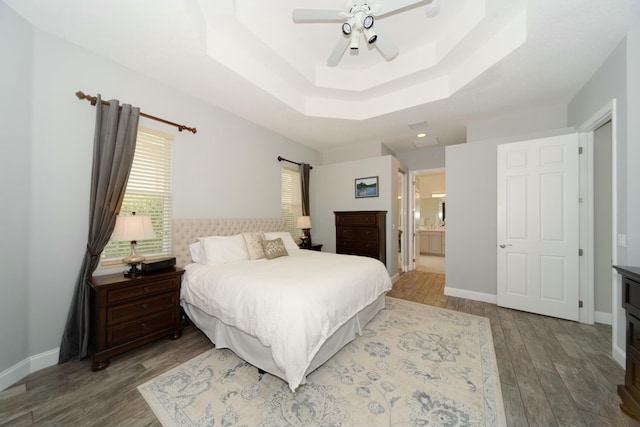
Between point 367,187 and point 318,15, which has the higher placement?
point 318,15

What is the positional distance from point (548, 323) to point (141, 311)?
4.76 m

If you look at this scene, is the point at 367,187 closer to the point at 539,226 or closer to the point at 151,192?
the point at 539,226

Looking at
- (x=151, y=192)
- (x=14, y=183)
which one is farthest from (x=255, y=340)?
(x=14, y=183)

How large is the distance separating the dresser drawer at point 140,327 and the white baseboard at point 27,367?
0.56 meters

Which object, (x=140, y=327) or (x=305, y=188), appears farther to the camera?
(x=305, y=188)

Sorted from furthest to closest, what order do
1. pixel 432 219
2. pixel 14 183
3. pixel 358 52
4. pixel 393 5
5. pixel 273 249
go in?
pixel 432 219 → pixel 273 249 → pixel 358 52 → pixel 14 183 → pixel 393 5

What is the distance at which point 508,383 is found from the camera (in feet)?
6.15

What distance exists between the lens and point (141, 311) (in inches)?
89.8

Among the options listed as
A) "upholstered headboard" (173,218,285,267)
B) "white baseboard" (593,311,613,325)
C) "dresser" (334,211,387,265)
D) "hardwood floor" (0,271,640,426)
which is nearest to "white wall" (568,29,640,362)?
"hardwood floor" (0,271,640,426)

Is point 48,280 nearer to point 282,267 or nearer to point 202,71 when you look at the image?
point 282,267

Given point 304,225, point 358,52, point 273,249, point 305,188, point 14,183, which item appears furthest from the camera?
point 305,188

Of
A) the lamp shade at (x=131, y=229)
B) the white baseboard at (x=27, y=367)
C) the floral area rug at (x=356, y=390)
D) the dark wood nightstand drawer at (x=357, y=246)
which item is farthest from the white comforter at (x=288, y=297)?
the dark wood nightstand drawer at (x=357, y=246)

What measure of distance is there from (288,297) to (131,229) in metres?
1.74

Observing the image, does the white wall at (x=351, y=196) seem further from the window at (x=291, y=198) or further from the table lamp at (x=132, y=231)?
the table lamp at (x=132, y=231)
